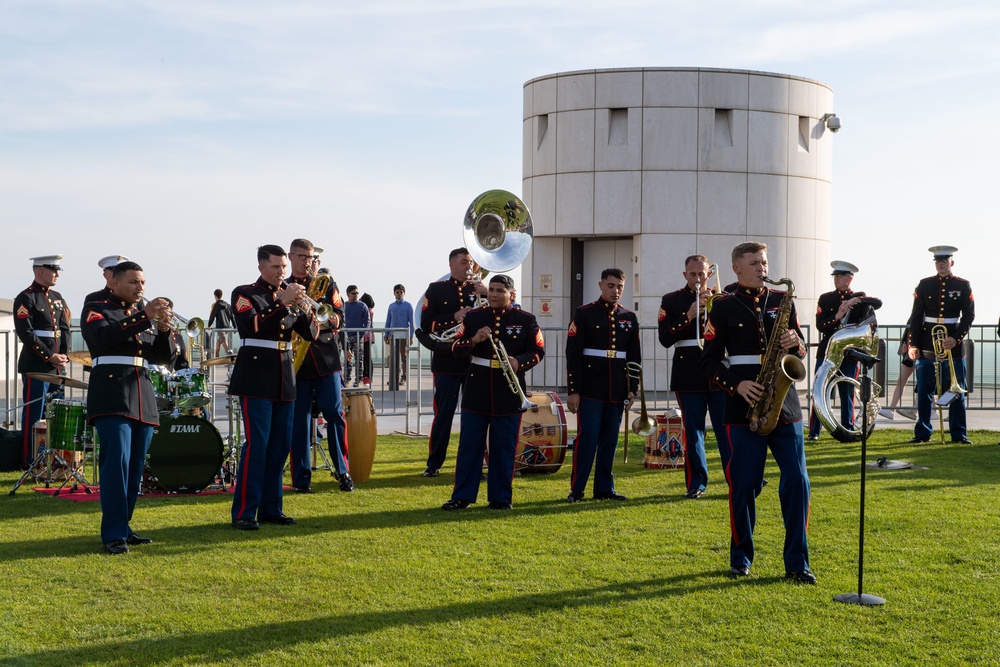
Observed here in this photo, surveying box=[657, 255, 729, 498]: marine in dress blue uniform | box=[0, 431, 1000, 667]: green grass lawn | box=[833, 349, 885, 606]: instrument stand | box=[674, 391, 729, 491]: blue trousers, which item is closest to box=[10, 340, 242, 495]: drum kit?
box=[0, 431, 1000, 667]: green grass lawn

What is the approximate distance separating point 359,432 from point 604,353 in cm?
247

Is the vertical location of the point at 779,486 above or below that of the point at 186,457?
above

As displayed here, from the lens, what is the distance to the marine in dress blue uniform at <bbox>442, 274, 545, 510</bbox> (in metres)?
9.46

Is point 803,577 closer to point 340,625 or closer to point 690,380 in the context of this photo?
point 340,625

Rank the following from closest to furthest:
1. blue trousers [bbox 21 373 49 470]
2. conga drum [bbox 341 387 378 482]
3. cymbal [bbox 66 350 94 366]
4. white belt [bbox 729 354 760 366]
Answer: white belt [bbox 729 354 760 366], cymbal [bbox 66 350 94 366], conga drum [bbox 341 387 378 482], blue trousers [bbox 21 373 49 470]

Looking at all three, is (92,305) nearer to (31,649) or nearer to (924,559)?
(31,649)

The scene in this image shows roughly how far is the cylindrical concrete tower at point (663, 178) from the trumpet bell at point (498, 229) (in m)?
10.2

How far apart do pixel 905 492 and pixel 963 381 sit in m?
4.72

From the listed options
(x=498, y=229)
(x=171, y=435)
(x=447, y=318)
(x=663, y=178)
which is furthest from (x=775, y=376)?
(x=663, y=178)

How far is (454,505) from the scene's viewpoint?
9.40 metres

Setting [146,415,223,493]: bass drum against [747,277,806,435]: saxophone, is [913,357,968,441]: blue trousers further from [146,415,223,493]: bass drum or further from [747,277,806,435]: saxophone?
[146,415,223,493]: bass drum

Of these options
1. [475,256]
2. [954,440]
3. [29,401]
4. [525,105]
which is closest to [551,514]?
[475,256]

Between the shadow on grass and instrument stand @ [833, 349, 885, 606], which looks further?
instrument stand @ [833, 349, 885, 606]

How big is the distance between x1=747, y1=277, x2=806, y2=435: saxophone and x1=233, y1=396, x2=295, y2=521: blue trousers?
354 centimetres
